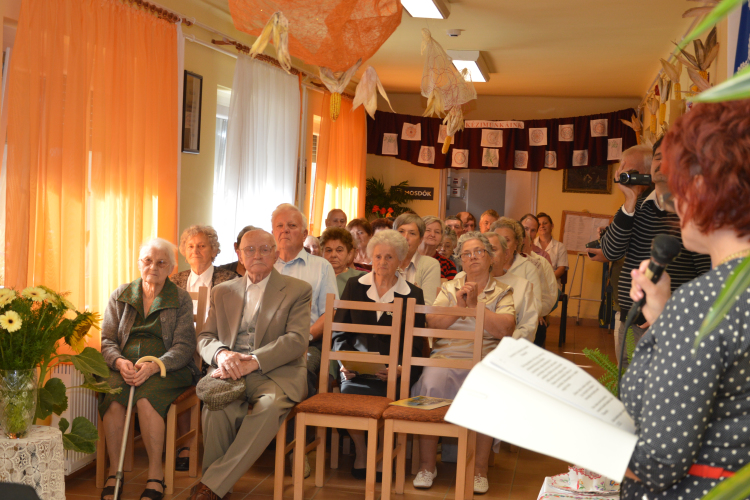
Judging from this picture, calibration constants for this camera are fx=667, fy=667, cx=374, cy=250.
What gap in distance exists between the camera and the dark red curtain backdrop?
31.0 ft

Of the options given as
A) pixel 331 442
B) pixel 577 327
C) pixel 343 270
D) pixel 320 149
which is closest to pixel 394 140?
pixel 320 149

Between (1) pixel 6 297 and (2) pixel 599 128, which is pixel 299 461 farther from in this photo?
(2) pixel 599 128

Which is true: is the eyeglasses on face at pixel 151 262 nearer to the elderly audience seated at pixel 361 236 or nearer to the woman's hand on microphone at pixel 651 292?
the elderly audience seated at pixel 361 236

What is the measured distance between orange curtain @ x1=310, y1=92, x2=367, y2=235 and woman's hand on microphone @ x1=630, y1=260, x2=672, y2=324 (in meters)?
6.61

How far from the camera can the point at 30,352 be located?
101 inches

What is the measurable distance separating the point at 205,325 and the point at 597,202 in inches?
302

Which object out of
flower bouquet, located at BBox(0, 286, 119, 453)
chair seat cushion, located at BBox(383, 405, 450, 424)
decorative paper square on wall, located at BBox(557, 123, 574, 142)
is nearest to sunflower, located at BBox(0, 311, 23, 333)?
flower bouquet, located at BBox(0, 286, 119, 453)

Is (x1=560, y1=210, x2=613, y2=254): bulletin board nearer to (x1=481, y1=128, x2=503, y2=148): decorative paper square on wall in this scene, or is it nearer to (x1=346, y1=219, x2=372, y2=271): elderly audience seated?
(x1=481, y1=128, x2=503, y2=148): decorative paper square on wall

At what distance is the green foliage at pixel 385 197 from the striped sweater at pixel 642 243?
721cm

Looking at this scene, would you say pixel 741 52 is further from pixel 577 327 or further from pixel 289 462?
pixel 577 327

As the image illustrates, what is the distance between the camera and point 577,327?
9.62 meters

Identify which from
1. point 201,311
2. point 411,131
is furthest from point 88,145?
point 411,131

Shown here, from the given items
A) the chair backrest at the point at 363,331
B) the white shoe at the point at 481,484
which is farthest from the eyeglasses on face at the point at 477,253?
the white shoe at the point at 481,484

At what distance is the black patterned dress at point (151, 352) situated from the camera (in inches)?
139
